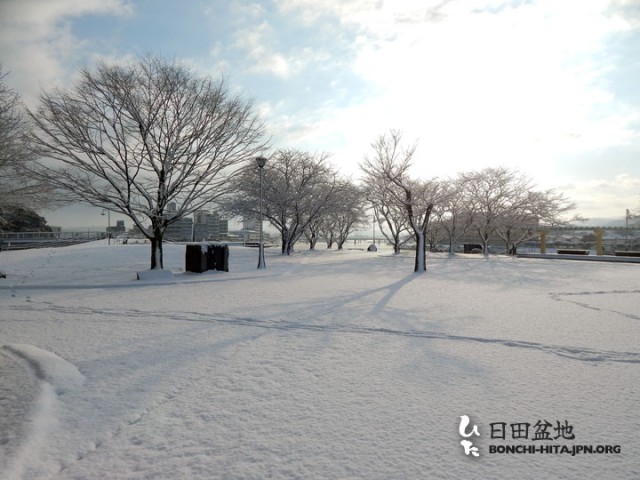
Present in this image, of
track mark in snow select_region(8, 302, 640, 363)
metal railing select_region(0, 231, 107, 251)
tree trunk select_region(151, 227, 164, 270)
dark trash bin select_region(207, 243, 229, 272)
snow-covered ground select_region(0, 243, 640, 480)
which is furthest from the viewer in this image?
metal railing select_region(0, 231, 107, 251)

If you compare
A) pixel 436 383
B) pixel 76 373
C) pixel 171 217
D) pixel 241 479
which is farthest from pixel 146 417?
pixel 171 217

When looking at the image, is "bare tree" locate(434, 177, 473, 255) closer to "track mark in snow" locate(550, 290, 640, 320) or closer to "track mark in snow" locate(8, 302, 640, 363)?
"track mark in snow" locate(550, 290, 640, 320)

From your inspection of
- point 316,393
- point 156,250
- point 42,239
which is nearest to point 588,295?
point 316,393

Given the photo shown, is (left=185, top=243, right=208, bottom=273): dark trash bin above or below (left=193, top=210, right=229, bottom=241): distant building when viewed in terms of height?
below

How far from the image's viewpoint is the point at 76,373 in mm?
3865

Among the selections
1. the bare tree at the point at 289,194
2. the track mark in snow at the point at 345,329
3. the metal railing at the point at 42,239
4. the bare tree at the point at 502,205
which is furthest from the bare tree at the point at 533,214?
the metal railing at the point at 42,239

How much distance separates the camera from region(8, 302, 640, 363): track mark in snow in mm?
4537

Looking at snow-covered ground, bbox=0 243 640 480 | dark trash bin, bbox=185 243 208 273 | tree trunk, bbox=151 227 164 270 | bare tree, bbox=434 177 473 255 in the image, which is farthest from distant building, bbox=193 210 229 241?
bare tree, bbox=434 177 473 255

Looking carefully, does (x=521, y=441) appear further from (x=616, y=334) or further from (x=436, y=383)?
(x=616, y=334)

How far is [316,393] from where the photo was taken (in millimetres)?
3451

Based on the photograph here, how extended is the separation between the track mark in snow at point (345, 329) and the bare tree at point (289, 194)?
66.7 feet

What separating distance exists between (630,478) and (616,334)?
438cm

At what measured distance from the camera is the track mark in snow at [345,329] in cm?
454

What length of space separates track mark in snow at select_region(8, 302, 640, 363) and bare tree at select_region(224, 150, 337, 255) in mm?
20337
